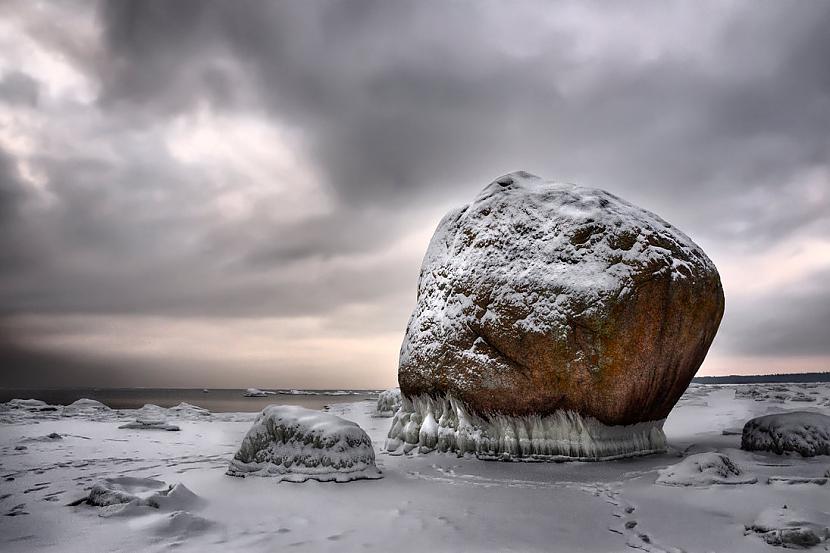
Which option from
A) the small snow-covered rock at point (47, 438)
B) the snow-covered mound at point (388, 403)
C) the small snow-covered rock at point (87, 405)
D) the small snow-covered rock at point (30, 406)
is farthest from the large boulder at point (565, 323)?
the small snow-covered rock at point (30, 406)

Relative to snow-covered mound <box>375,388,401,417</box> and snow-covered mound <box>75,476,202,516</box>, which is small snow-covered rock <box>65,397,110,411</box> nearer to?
snow-covered mound <box>375,388,401,417</box>

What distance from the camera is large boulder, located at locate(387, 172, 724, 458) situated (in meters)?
8.23

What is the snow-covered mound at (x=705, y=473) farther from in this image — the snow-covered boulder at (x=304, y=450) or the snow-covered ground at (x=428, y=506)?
the snow-covered boulder at (x=304, y=450)

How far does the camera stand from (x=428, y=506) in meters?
5.50

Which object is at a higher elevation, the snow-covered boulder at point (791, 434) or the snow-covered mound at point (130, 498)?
the snow-covered boulder at point (791, 434)

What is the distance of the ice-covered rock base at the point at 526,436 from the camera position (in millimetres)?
8414

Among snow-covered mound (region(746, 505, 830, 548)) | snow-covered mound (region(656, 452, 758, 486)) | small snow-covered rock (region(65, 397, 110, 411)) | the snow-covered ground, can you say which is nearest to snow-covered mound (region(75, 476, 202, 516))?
the snow-covered ground

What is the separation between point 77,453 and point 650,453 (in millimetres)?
10760

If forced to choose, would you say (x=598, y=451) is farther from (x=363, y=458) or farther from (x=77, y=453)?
(x=77, y=453)

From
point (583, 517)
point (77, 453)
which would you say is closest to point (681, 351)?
point (583, 517)

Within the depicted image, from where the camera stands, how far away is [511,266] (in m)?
9.17

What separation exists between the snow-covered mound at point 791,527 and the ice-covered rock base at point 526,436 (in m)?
3.70

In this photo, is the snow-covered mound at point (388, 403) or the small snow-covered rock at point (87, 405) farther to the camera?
the small snow-covered rock at point (87, 405)

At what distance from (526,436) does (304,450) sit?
388 cm
